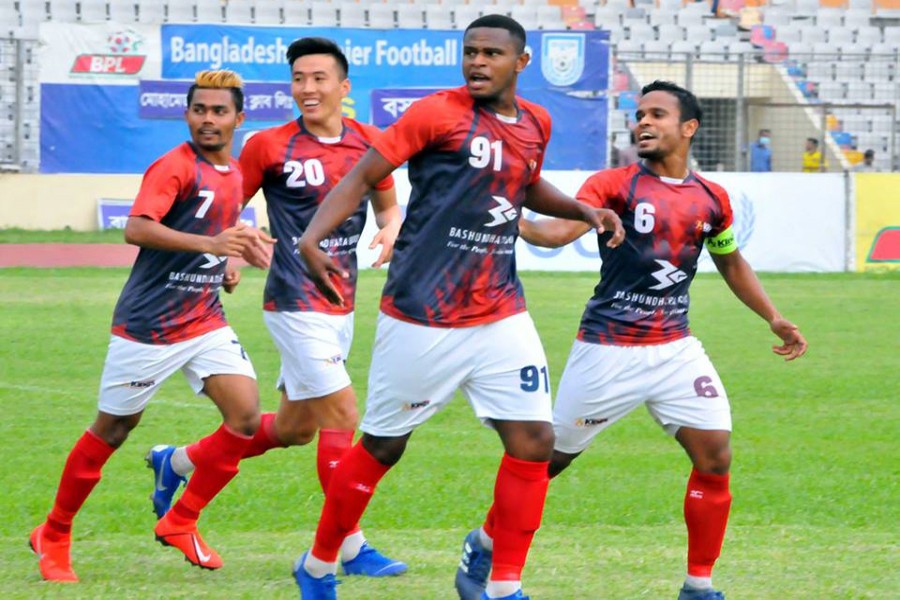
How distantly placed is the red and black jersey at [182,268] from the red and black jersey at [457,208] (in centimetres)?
134

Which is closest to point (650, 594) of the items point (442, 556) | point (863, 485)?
point (442, 556)

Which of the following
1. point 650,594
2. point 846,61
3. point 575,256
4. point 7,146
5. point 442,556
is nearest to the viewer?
point 650,594

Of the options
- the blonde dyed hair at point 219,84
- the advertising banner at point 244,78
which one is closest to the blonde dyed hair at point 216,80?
the blonde dyed hair at point 219,84

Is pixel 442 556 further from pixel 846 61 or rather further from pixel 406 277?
pixel 846 61

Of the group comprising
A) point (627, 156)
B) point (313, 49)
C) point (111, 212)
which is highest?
point (627, 156)

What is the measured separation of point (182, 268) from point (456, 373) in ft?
5.44

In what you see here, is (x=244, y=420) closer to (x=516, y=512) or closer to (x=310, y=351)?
(x=310, y=351)

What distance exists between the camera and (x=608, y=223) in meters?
5.86

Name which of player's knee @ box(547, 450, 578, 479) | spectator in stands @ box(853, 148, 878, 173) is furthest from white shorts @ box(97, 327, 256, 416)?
spectator in stands @ box(853, 148, 878, 173)

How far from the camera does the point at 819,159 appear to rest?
84.5ft

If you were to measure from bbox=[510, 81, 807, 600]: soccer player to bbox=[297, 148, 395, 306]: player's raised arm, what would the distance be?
931 millimetres

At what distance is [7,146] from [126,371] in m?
20.0

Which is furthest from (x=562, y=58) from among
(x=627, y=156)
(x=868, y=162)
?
(x=868, y=162)

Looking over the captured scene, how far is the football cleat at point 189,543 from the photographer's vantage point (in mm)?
6789
